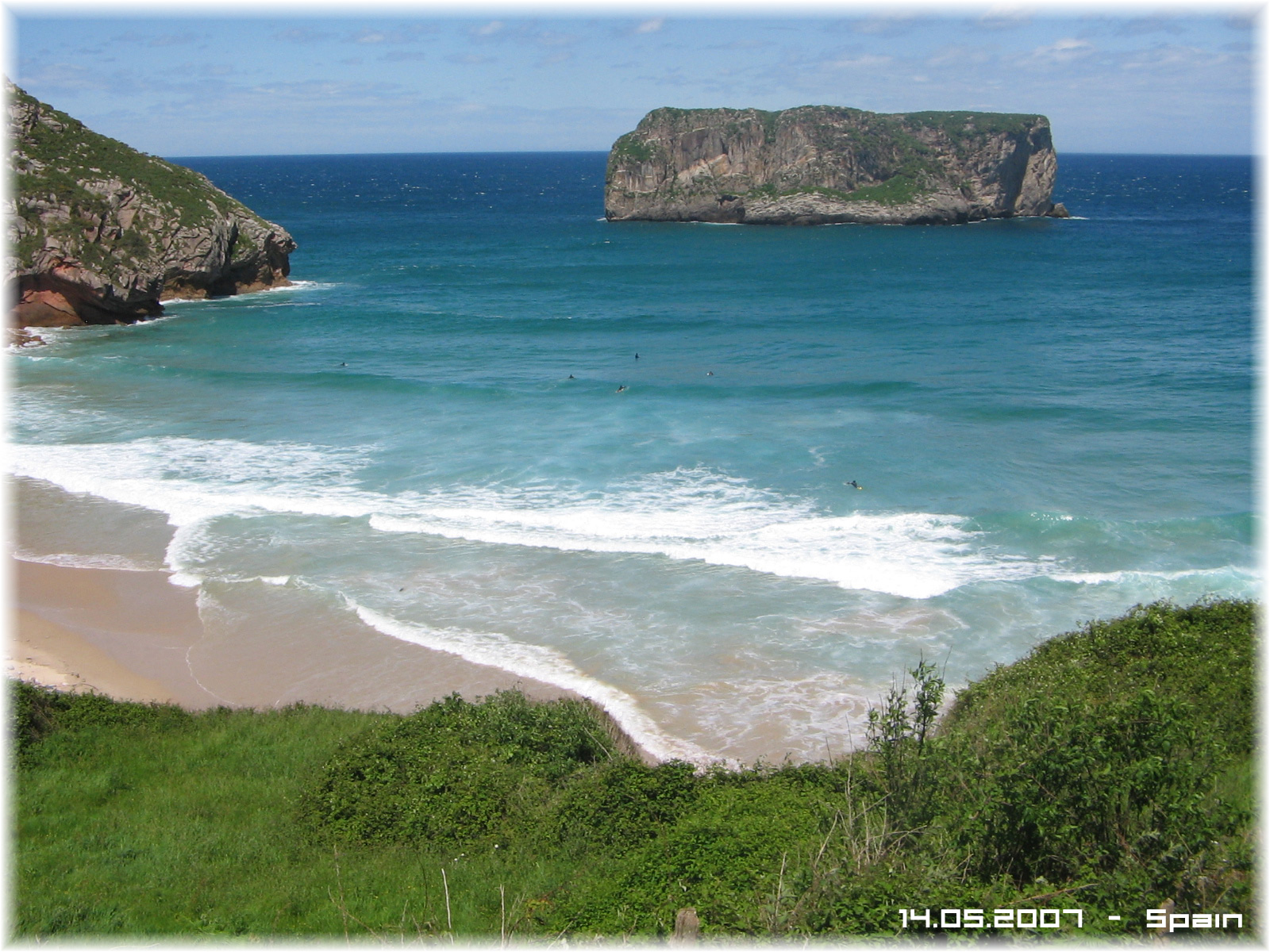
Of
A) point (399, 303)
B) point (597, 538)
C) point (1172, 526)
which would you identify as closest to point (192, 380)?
point (399, 303)

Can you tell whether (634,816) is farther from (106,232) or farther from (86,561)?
(106,232)

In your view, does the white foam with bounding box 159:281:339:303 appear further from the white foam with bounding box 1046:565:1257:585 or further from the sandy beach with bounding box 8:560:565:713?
the white foam with bounding box 1046:565:1257:585

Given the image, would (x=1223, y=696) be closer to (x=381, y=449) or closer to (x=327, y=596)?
(x=327, y=596)

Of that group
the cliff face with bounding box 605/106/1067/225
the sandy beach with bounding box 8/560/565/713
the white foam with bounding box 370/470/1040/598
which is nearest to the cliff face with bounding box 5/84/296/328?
the white foam with bounding box 370/470/1040/598

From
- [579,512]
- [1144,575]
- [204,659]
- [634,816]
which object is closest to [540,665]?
[204,659]

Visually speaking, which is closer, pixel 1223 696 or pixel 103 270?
pixel 1223 696

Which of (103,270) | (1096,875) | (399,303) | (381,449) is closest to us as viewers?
(1096,875)

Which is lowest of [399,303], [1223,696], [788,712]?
[788,712]
